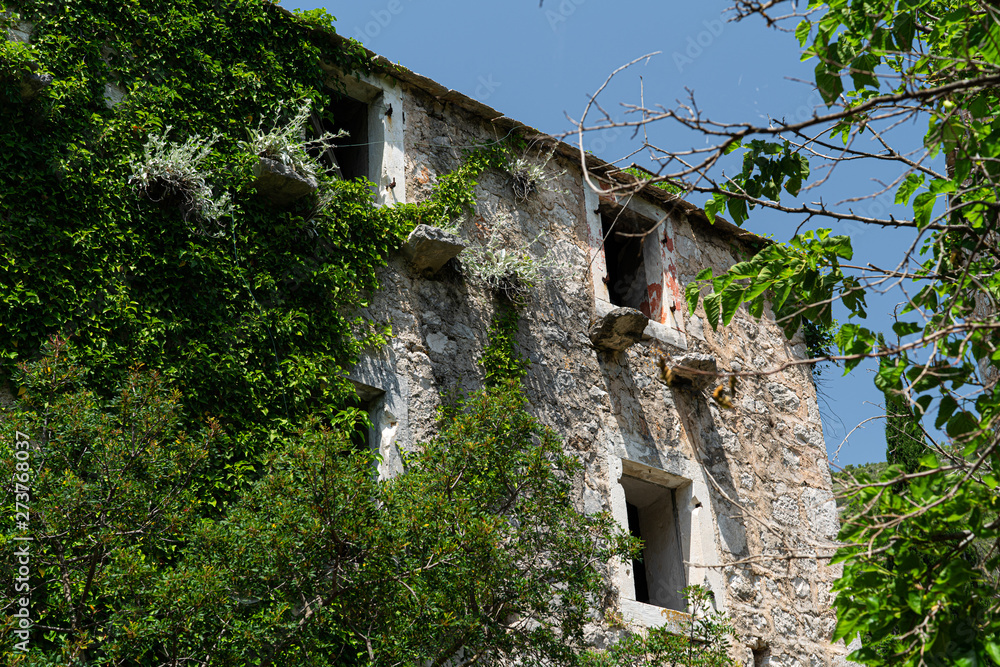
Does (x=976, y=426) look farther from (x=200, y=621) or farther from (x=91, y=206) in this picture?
(x=91, y=206)

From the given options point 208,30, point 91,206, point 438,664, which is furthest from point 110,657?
point 208,30

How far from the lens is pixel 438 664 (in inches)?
164

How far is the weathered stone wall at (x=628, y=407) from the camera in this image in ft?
21.0

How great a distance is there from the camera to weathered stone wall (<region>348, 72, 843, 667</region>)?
6414 millimetres

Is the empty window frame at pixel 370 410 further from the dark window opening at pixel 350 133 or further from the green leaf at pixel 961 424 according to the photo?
the green leaf at pixel 961 424

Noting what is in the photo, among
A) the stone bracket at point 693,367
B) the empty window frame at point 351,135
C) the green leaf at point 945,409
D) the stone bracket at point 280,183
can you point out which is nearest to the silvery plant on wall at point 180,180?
the stone bracket at point 280,183

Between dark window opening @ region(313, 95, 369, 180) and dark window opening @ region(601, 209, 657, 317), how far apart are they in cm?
227

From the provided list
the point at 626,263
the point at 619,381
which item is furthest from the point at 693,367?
the point at 626,263

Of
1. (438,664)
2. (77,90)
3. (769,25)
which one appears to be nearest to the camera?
(769,25)

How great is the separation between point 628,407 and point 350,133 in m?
3.03

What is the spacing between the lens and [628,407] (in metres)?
7.26

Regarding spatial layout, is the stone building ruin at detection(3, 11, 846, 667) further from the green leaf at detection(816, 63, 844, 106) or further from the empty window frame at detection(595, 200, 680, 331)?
the green leaf at detection(816, 63, 844, 106)

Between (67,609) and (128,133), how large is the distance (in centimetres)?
298

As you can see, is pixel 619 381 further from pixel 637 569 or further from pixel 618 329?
pixel 637 569
